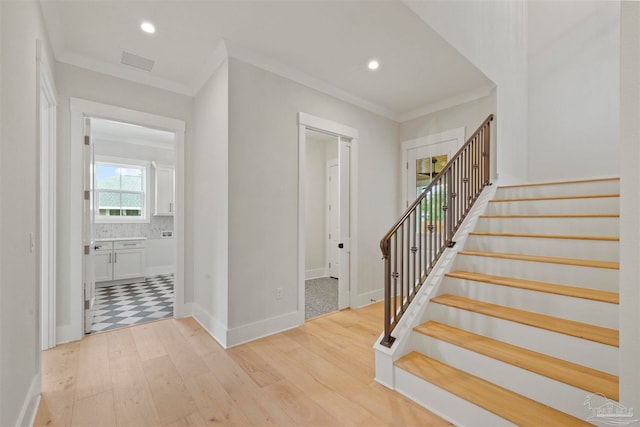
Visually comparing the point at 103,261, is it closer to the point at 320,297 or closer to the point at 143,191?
the point at 143,191

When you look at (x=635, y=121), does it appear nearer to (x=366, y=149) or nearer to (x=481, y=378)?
(x=481, y=378)

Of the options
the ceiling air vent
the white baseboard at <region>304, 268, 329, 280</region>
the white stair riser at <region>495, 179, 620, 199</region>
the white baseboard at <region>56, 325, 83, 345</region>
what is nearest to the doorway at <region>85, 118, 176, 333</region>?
the white baseboard at <region>56, 325, 83, 345</region>

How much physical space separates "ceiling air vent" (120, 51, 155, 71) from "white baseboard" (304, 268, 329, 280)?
4.13m

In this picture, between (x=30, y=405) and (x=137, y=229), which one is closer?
(x=30, y=405)

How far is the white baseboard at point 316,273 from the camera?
5744 mm

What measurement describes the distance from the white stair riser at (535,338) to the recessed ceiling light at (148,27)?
11.2ft

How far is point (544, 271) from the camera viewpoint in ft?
7.14

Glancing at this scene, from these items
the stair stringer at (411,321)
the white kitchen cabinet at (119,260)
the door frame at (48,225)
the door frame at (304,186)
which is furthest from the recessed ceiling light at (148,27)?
the white kitchen cabinet at (119,260)

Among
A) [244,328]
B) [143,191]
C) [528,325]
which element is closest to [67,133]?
[244,328]

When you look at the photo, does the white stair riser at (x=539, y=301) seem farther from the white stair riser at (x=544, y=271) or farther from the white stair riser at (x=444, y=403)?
the white stair riser at (x=444, y=403)

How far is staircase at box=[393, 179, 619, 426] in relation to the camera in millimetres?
1554

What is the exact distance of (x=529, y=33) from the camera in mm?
4508

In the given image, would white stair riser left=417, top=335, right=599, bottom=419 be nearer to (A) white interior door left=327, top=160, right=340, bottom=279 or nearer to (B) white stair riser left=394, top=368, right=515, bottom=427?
(B) white stair riser left=394, top=368, right=515, bottom=427

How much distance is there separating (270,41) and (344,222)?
7.64 ft
